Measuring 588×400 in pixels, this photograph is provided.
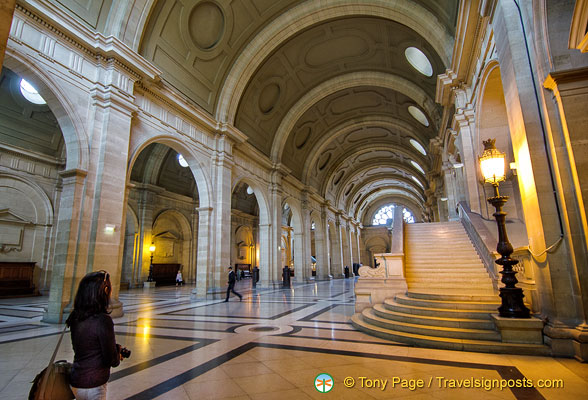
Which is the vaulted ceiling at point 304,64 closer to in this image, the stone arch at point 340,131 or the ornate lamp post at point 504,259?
the stone arch at point 340,131

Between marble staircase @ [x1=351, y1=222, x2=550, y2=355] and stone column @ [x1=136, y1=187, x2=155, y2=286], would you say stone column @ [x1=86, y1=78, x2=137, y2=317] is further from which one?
stone column @ [x1=136, y1=187, x2=155, y2=286]

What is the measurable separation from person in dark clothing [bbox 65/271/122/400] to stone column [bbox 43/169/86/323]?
7.17m

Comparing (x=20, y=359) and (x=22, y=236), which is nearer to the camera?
(x=20, y=359)

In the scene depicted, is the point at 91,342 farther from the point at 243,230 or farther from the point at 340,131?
the point at 243,230

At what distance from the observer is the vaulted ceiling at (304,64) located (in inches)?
447

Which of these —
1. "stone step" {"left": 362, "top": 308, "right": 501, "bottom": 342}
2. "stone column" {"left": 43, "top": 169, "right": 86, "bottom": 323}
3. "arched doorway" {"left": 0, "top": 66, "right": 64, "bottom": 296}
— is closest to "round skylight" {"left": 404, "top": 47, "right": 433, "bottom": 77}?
"stone step" {"left": 362, "top": 308, "right": 501, "bottom": 342}

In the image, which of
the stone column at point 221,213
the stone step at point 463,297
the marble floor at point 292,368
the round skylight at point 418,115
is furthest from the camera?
the round skylight at point 418,115

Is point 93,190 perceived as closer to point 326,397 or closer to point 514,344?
point 326,397

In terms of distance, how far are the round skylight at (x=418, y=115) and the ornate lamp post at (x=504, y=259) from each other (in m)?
13.7

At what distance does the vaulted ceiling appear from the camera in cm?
1135

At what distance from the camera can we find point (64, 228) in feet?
25.7

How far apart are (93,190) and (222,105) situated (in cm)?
740

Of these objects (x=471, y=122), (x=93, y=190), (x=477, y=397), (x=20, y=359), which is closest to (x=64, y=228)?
(x=93, y=190)

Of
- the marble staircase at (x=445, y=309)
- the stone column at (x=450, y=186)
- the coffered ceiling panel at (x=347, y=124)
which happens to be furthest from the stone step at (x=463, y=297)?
the coffered ceiling panel at (x=347, y=124)
